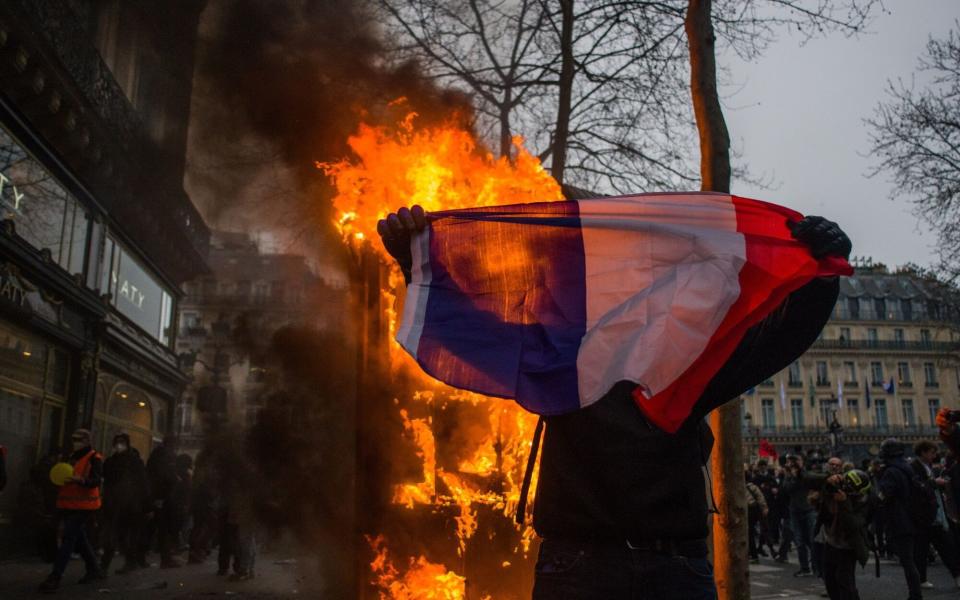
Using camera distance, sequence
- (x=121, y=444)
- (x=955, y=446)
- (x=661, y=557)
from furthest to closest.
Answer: (x=121, y=444)
(x=955, y=446)
(x=661, y=557)

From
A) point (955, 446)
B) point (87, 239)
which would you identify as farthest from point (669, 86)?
point (87, 239)

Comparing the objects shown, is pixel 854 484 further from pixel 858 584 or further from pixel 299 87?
pixel 299 87

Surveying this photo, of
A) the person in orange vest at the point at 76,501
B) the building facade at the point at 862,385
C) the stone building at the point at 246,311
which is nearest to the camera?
the person in orange vest at the point at 76,501

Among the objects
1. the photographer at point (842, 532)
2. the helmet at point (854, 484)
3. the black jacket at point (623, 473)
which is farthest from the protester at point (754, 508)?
the black jacket at point (623, 473)

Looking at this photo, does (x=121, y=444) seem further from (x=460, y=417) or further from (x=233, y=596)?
(x=460, y=417)

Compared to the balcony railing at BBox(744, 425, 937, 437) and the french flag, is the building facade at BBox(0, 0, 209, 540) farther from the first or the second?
the balcony railing at BBox(744, 425, 937, 437)

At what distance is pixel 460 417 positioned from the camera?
24.6 ft

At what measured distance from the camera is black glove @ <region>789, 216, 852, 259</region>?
118 inches

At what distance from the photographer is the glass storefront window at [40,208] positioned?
11.5 metres

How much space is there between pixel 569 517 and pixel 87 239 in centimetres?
1429

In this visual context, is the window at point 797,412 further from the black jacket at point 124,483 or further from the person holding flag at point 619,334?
the person holding flag at point 619,334

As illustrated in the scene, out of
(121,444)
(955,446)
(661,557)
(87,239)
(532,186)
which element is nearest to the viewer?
(661,557)

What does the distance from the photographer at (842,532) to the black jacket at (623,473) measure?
17.2 ft

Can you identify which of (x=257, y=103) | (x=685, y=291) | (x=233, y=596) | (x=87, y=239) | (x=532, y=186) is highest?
(x=257, y=103)
